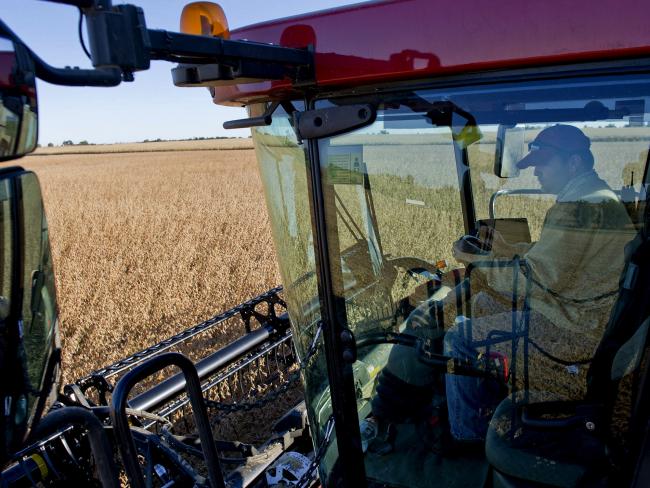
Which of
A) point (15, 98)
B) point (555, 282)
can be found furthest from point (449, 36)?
point (15, 98)

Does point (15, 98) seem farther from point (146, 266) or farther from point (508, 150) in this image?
point (146, 266)

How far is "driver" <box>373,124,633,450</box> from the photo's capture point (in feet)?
4.97

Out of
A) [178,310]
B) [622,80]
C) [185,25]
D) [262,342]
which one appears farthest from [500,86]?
[178,310]

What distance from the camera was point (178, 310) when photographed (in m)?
6.76

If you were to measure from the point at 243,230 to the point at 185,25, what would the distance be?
9.94 meters

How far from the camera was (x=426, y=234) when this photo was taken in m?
1.80

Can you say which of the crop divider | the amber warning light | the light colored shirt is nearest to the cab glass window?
the light colored shirt

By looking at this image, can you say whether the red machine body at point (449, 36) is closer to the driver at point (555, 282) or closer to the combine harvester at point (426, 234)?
the combine harvester at point (426, 234)

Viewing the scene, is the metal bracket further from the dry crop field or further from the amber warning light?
the dry crop field

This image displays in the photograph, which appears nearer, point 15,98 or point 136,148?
point 15,98

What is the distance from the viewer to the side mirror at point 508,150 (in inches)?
60.1

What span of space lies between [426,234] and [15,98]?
122 cm

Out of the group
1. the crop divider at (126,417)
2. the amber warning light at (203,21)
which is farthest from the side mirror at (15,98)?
the crop divider at (126,417)

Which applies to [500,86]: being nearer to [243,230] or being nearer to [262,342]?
[262,342]
